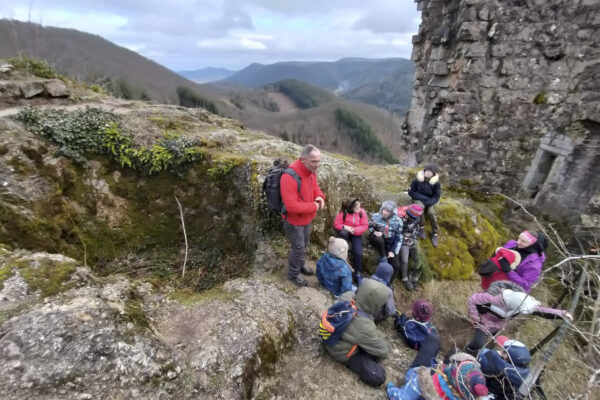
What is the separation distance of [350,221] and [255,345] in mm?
2751

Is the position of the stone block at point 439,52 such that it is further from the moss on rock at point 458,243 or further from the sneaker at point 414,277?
the sneaker at point 414,277

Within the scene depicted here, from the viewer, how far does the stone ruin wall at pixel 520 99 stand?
7930 millimetres

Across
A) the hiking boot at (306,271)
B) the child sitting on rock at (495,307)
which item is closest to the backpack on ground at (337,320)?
the hiking boot at (306,271)

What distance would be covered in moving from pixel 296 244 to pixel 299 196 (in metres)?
0.79

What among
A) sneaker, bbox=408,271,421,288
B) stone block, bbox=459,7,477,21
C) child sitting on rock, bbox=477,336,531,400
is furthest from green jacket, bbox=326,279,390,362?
stone block, bbox=459,7,477,21

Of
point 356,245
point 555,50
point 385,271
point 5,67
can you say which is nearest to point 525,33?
point 555,50

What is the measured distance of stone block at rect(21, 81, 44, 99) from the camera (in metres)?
6.27

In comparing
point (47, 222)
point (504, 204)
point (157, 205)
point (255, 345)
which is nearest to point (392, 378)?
point (255, 345)

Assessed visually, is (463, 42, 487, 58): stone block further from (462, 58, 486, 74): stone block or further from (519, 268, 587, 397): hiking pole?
(519, 268, 587, 397): hiking pole

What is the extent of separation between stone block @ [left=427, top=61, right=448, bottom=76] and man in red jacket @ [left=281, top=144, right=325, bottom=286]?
7434 millimetres

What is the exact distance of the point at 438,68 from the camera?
955 centimetres

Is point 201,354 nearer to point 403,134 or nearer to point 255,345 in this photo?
point 255,345

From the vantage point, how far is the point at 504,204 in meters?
10.0

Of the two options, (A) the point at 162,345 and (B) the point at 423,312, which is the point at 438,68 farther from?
(A) the point at 162,345
